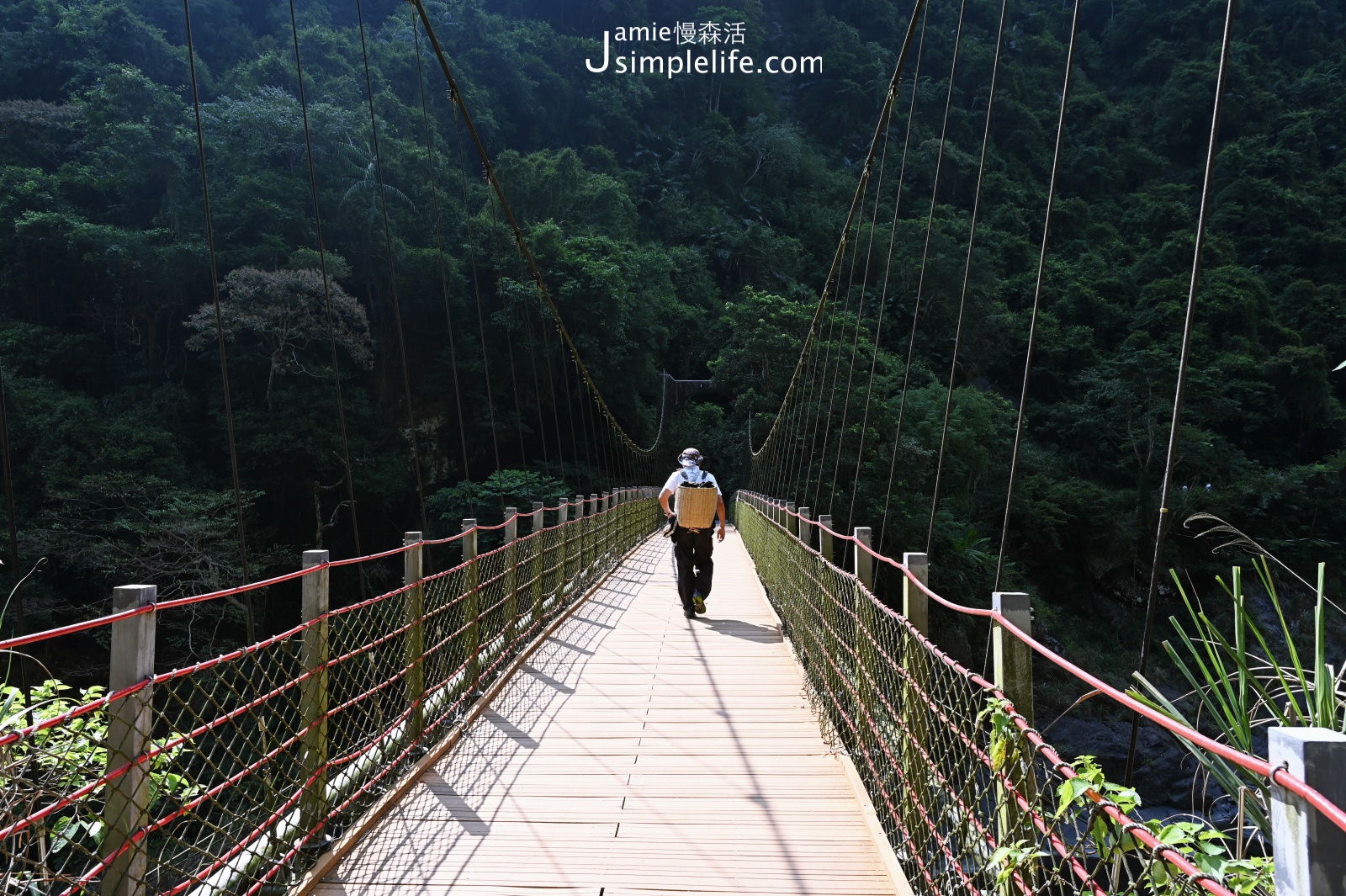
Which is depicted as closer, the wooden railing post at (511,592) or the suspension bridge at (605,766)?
the suspension bridge at (605,766)

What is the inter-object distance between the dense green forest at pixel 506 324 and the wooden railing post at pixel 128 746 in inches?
260

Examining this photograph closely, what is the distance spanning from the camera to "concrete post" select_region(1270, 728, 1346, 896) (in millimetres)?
578

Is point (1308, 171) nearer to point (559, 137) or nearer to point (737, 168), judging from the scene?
point (737, 168)

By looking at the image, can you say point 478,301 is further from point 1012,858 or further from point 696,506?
point 1012,858

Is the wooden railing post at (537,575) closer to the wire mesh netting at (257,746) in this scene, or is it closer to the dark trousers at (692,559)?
the wire mesh netting at (257,746)

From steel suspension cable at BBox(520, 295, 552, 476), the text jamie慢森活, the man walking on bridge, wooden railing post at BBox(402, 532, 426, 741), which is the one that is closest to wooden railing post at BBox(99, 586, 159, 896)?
wooden railing post at BBox(402, 532, 426, 741)

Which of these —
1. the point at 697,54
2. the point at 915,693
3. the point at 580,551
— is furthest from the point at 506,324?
the point at 697,54

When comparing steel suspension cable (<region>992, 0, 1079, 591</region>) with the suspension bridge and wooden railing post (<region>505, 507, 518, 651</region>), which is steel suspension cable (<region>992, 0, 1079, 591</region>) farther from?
wooden railing post (<region>505, 507, 518, 651</region>)

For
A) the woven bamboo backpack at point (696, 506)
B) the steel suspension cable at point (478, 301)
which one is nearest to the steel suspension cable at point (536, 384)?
the steel suspension cable at point (478, 301)

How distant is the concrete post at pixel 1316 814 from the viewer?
0.58m

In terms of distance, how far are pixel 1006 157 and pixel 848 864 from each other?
35.0 meters

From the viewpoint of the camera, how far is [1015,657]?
1286 millimetres

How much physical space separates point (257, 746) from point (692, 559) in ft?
9.22

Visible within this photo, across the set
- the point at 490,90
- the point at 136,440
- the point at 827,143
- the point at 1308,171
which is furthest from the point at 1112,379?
the point at 827,143
